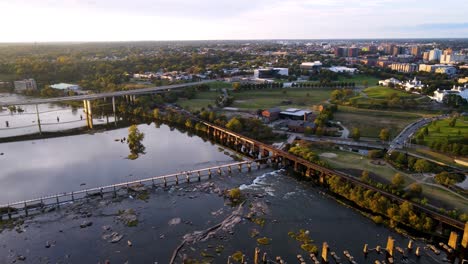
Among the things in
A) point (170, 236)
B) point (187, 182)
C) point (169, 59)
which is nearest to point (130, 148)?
point (187, 182)

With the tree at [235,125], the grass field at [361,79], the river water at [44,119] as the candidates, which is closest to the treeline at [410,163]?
the tree at [235,125]

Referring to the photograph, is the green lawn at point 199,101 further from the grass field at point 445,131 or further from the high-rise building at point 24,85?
the high-rise building at point 24,85

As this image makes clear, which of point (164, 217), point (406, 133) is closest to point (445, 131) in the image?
point (406, 133)

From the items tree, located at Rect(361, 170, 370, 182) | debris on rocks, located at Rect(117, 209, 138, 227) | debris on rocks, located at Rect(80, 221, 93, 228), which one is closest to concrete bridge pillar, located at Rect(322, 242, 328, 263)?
tree, located at Rect(361, 170, 370, 182)

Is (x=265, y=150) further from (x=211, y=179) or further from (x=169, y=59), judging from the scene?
(x=169, y=59)

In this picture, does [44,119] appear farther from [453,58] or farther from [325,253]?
[453,58]

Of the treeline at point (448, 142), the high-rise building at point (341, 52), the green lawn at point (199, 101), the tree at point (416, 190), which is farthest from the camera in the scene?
the high-rise building at point (341, 52)

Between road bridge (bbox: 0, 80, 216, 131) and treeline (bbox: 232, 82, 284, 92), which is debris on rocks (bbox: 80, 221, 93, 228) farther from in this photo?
treeline (bbox: 232, 82, 284, 92)
